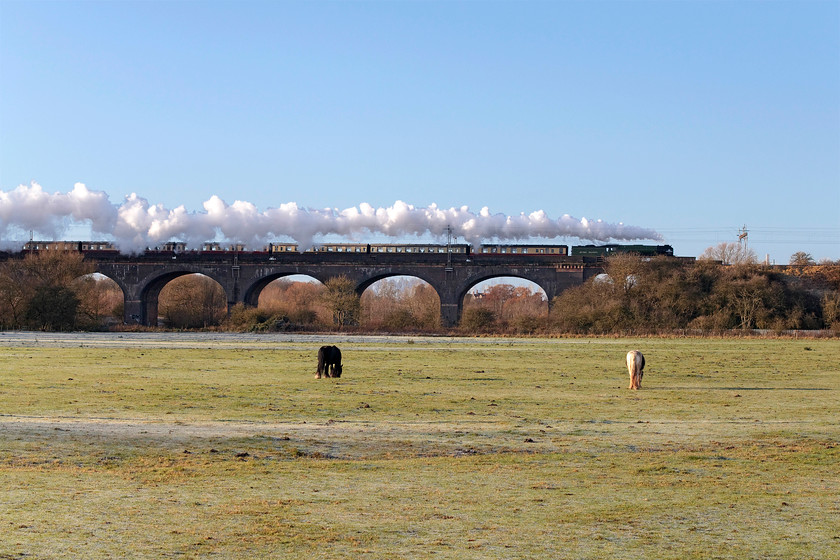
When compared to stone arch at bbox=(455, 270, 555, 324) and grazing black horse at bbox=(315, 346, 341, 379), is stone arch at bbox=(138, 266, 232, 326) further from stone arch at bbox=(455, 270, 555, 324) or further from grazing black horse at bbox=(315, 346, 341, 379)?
grazing black horse at bbox=(315, 346, 341, 379)

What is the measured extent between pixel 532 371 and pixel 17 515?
23.6m

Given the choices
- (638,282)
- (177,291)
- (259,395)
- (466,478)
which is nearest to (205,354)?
(259,395)

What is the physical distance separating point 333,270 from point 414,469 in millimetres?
80071

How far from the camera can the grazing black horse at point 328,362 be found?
1092 inches

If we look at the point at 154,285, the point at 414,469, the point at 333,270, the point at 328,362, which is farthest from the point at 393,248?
the point at 414,469

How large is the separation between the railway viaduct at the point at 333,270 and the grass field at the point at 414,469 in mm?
61391

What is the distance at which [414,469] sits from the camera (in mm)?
12195

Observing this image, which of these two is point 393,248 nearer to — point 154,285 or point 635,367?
point 154,285

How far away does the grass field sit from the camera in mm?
8406

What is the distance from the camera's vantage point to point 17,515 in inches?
361

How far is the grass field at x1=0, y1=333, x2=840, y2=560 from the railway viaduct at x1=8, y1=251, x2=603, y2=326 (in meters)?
61.4

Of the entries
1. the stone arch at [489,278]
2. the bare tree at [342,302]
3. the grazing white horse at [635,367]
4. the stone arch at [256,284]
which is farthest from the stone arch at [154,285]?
the grazing white horse at [635,367]

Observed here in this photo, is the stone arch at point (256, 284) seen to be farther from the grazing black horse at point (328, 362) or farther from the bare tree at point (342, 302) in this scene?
the grazing black horse at point (328, 362)

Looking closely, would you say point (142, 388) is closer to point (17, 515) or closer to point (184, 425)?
point (184, 425)
